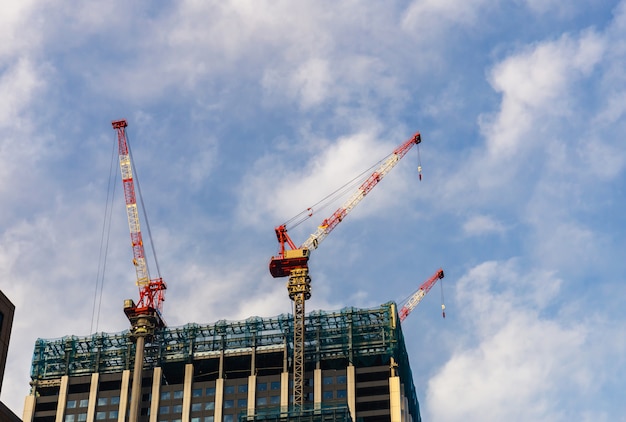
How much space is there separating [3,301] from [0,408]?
37.9 ft

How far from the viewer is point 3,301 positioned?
114 meters

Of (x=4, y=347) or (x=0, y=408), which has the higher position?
(x=4, y=347)

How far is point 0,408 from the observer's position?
109125mm

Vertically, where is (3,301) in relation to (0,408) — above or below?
above

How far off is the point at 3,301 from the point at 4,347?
4806mm

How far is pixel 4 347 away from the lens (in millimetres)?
114375
